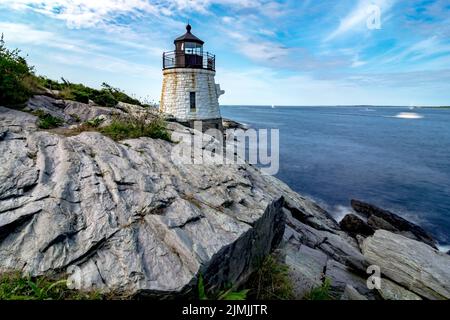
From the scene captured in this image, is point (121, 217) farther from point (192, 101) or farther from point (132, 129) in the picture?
point (192, 101)

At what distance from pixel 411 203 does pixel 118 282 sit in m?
26.6

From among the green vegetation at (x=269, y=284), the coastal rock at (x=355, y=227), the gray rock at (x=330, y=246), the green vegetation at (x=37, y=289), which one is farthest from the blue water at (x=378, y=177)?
the green vegetation at (x=37, y=289)

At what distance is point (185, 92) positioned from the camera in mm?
20531

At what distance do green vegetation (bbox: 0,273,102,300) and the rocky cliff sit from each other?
141 millimetres

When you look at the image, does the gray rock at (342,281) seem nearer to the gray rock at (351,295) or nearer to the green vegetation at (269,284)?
the gray rock at (351,295)

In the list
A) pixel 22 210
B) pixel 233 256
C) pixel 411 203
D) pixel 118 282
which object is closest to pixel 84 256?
pixel 118 282

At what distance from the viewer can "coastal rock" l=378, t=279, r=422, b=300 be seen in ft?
26.9

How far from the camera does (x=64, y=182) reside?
5.68 metres

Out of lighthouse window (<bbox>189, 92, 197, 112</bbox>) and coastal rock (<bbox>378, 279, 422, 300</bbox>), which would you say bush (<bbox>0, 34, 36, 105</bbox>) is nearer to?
lighthouse window (<bbox>189, 92, 197, 112</bbox>)

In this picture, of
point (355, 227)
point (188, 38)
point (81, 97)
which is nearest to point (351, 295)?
point (355, 227)

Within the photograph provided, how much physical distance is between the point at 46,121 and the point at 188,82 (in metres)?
13.2

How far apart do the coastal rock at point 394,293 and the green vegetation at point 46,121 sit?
38.5 feet

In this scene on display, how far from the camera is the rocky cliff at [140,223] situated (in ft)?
15.2

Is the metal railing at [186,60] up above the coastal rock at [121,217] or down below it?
above
